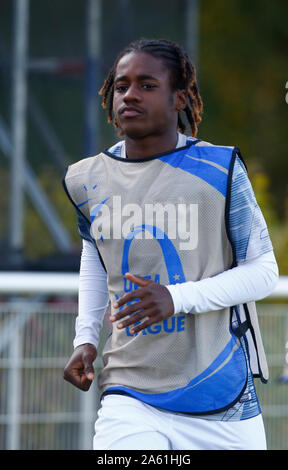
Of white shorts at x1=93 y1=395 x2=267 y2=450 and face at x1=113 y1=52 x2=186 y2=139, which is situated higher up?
face at x1=113 y1=52 x2=186 y2=139

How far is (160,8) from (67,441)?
17.3 ft

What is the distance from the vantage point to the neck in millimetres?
2508

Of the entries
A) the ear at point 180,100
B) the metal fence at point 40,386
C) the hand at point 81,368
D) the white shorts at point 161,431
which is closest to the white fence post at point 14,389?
the metal fence at point 40,386

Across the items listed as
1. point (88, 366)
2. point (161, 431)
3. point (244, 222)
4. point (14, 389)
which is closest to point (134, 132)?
point (244, 222)

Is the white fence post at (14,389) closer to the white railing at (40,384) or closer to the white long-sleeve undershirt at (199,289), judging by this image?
the white railing at (40,384)

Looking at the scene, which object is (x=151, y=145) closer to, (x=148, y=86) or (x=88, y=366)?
(x=148, y=86)

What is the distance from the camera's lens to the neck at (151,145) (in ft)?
8.23

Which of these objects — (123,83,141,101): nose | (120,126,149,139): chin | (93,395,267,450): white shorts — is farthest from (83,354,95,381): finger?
(123,83,141,101): nose

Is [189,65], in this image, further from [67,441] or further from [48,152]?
[48,152]

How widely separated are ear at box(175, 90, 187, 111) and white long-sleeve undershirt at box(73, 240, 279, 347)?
491mm

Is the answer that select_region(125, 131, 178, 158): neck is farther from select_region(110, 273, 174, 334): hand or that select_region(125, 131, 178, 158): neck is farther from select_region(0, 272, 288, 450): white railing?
select_region(0, 272, 288, 450): white railing

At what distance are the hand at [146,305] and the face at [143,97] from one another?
1.49 ft
